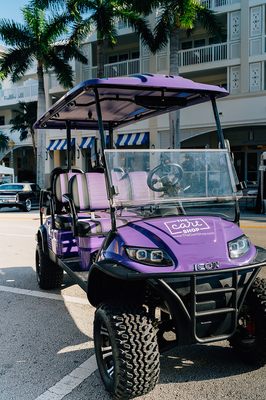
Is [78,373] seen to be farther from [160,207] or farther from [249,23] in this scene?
[249,23]

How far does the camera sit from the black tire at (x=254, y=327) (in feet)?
10.3

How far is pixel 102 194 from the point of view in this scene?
486 cm

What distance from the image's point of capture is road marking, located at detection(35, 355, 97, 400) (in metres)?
3.10

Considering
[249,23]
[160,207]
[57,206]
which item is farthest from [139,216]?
[249,23]

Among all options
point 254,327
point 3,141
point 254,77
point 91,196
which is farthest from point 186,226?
point 3,141

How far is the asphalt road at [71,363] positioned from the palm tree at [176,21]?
17.0 m

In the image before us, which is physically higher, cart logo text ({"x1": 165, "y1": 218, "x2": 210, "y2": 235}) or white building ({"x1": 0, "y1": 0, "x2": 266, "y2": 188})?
white building ({"x1": 0, "y1": 0, "x2": 266, "y2": 188})

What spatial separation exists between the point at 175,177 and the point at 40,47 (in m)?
23.4

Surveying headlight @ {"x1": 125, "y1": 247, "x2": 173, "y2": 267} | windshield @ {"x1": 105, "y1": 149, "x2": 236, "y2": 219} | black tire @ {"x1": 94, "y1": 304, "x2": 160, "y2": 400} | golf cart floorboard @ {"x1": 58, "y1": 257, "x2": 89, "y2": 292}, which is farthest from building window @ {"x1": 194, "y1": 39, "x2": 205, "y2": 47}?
black tire @ {"x1": 94, "y1": 304, "x2": 160, "y2": 400}

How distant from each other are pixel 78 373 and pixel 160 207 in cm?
146

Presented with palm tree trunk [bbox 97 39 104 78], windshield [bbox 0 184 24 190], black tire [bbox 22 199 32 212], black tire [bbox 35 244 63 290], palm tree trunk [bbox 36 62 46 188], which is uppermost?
palm tree trunk [bbox 97 39 104 78]

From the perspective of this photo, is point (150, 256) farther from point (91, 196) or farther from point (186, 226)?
point (91, 196)

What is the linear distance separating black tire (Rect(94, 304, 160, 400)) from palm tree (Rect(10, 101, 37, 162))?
29529 mm

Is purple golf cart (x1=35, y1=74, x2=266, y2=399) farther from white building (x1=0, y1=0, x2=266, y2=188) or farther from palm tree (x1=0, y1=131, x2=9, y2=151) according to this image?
palm tree (x1=0, y1=131, x2=9, y2=151)
